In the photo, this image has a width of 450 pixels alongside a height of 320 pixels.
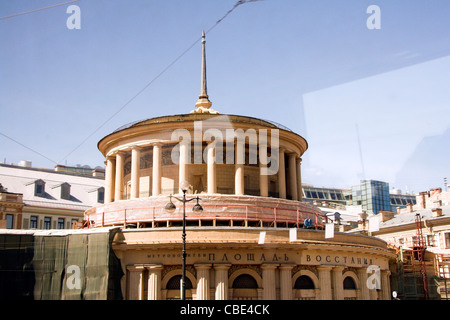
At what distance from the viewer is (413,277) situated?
47.8 meters

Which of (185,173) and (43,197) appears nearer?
(185,173)

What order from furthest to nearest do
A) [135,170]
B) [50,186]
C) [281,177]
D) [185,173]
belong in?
[50,186] → [281,177] → [135,170] → [185,173]

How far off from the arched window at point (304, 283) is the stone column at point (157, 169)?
442 inches

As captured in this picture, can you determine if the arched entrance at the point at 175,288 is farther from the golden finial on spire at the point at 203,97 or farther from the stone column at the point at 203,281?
the golden finial on spire at the point at 203,97

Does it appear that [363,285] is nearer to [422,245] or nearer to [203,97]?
[422,245]

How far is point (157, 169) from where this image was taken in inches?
1526

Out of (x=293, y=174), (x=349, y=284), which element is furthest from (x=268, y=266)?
(x=293, y=174)

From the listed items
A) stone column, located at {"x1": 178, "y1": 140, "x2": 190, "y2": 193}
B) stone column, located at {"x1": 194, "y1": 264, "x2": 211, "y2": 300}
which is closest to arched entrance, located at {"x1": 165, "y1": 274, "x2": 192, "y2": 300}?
stone column, located at {"x1": 194, "y1": 264, "x2": 211, "y2": 300}

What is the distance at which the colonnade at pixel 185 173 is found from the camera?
1492 inches

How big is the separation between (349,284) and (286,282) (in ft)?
18.7
